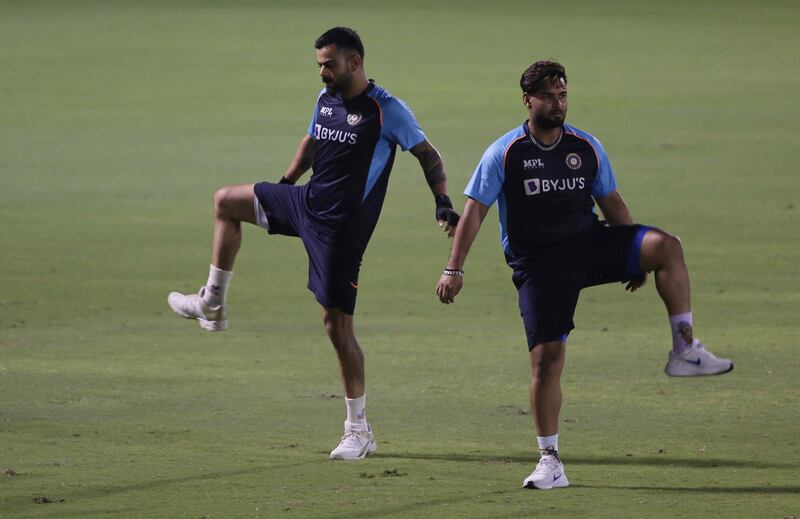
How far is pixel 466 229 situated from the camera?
8102 mm

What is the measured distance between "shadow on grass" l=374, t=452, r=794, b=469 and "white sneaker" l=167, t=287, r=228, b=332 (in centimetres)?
124

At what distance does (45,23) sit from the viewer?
39812 millimetres

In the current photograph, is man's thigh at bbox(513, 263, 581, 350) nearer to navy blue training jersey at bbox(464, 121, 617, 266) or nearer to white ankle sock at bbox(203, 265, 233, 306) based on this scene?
navy blue training jersey at bbox(464, 121, 617, 266)

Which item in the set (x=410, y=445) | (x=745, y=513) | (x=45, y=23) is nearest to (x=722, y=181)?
(x=410, y=445)

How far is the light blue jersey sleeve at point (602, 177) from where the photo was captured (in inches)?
325

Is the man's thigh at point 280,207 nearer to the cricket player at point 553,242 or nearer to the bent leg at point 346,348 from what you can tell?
the bent leg at point 346,348

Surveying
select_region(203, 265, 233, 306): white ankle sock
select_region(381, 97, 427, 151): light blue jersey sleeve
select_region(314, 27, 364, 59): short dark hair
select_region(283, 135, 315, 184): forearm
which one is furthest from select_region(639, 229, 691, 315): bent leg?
select_region(203, 265, 233, 306): white ankle sock

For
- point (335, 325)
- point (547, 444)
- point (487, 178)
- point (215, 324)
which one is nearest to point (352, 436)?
point (335, 325)

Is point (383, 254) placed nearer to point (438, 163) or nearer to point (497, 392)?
point (497, 392)

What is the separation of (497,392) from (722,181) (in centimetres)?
1269

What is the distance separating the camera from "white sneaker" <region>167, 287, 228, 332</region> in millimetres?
9648

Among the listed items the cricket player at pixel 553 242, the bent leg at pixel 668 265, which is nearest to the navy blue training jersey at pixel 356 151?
the cricket player at pixel 553 242

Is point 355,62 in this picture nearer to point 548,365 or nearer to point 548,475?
point 548,365

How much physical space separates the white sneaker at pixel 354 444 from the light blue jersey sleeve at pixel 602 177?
179 centimetres
